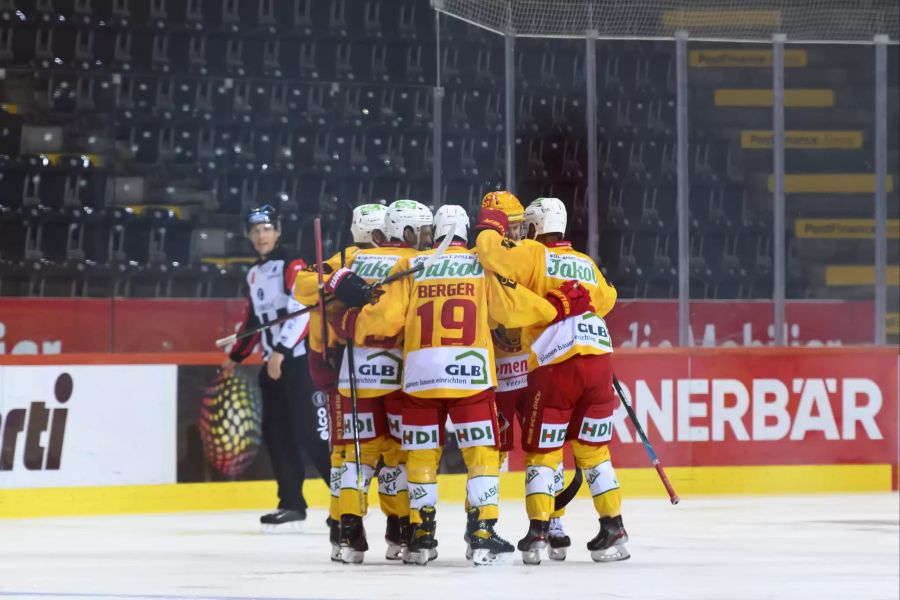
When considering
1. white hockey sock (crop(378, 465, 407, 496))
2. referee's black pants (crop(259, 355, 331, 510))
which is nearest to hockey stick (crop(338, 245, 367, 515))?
white hockey sock (crop(378, 465, 407, 496))

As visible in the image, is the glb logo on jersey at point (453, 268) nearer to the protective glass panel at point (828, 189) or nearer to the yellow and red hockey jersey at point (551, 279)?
the yellow and red hockey jersey at point (551, 279)

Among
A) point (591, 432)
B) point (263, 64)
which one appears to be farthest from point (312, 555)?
point (263, 64)

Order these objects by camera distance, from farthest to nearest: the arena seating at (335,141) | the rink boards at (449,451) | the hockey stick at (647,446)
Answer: the arena seating at (335,141) < the rink boards at (449,451) < the hockey stick at (647,446)

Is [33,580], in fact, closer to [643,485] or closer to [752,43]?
[643,485]

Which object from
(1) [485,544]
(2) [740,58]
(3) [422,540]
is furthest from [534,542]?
(2) [740,58]

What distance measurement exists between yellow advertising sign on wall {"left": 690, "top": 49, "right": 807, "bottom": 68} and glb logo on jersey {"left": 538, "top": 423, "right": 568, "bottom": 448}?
5.68 m

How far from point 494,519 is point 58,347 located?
4.79 metres

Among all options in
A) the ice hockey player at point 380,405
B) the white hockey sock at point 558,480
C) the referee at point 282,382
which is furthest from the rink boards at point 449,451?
the white hockey sock at point 558,480

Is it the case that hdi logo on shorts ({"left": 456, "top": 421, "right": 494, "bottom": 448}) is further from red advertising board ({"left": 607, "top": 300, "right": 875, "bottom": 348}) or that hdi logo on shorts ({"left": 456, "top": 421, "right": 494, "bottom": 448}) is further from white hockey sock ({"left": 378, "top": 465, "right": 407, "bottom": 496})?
red advertising board ({"left": 607, "top": 300, "right": 875, "bottom": 348})

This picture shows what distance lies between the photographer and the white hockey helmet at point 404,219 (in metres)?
6.94

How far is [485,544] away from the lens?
261 inches

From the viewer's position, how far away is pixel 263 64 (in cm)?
1410

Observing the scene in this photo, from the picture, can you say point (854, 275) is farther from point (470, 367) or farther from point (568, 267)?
point (470, 367)

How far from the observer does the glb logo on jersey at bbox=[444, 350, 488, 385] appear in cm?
657
